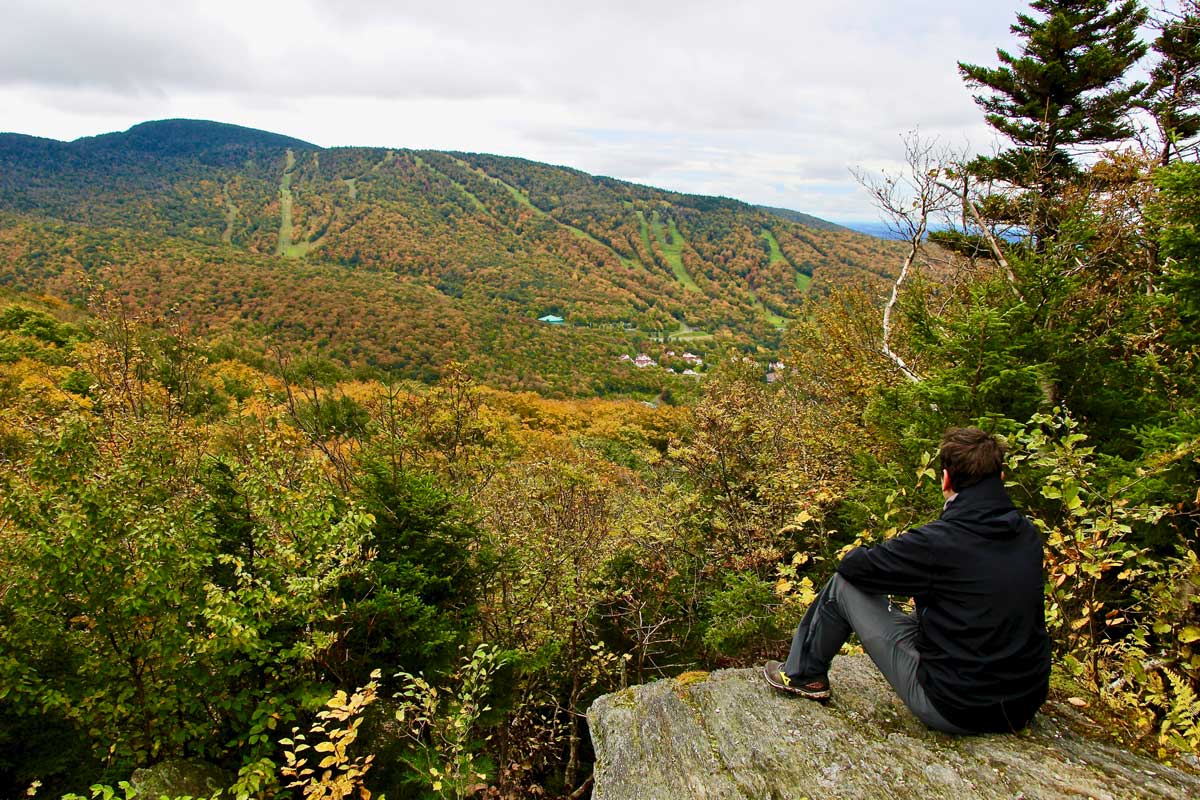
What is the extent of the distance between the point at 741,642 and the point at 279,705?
4.56m

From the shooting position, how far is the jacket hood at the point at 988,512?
2424 mm

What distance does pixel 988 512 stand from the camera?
8.04 feet

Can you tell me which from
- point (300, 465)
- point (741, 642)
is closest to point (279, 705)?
point (300, 465)

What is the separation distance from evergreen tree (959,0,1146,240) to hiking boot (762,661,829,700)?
12240mm

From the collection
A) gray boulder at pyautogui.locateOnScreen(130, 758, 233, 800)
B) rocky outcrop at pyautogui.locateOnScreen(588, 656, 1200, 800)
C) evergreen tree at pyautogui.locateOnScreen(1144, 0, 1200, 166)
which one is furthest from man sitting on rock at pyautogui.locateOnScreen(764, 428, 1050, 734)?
evergreen tree at pyautogui.locateOnScreen(1144, 0, 1200, 166)

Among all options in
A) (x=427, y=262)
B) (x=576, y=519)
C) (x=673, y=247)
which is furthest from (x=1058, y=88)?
(x=673, y=247)

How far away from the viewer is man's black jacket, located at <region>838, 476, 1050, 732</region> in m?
2.41

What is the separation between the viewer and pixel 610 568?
7.03 metres

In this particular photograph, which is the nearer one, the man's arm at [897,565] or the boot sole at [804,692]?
the man's arm at [897,565]

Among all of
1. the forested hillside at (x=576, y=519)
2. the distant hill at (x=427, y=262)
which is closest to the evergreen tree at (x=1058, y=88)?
the forested hillside at (x=576, y=519)

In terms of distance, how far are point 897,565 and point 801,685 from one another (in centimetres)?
108

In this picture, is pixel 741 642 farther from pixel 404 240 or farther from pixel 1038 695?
pixel 404 240

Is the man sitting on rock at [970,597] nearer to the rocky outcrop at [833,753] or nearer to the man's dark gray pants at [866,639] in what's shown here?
the man's dark gray pants at [866,639]

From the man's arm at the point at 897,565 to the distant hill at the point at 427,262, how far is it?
4953 cm
